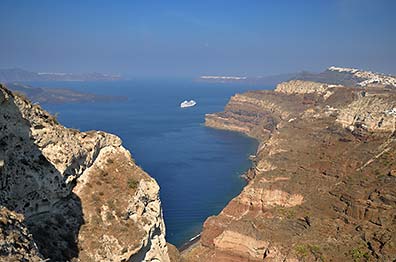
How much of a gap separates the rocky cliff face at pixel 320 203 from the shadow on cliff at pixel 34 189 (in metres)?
25.3

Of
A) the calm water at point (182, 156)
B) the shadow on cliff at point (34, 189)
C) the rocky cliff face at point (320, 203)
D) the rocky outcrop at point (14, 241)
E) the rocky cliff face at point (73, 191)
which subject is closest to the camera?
the rocky outcrop at point (14, 241)

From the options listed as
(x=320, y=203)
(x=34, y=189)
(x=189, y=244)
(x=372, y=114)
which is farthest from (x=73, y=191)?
(x=372, y=114)

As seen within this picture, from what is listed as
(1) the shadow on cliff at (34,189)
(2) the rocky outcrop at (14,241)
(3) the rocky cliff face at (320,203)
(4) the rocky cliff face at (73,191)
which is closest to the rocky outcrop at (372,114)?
(3) the rocky cliff face at (320,203)

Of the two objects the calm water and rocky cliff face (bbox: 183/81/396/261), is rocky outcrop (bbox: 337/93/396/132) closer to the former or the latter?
rocky cliff face (bbox: 183/81/396/261)

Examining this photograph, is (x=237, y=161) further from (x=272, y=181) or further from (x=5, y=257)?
(x=5, y=257)

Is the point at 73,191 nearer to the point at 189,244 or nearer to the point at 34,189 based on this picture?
the point at 34,189

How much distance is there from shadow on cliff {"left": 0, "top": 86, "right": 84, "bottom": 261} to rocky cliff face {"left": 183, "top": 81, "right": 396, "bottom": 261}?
25325 millimetres

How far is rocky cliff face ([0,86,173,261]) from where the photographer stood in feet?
50.5

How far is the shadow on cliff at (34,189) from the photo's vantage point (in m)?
15.0

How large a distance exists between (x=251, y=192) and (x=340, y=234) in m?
14.3

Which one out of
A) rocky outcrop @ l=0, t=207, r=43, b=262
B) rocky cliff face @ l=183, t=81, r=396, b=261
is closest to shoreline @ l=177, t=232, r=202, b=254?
rocky cliff face @ l=183, t=81, r=396, b=261

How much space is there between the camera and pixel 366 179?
46.8 metres

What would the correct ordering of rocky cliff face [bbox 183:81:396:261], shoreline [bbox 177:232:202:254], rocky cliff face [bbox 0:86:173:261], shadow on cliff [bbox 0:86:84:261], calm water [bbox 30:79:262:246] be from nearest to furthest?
shadow on cliff [bbox 0:86:84:261] < rocky cliff face [bbox 0:86:173:261] < rocky cliff face [bbox 183:81:396:261] < shoreline [bbox 177:232:202:254] < calm water [bbox 30:79:262:246]

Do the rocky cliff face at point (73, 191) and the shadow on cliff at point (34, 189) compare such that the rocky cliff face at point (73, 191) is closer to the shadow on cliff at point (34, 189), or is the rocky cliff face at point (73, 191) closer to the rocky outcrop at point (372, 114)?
the shadow on cliff at point (34, 189)
